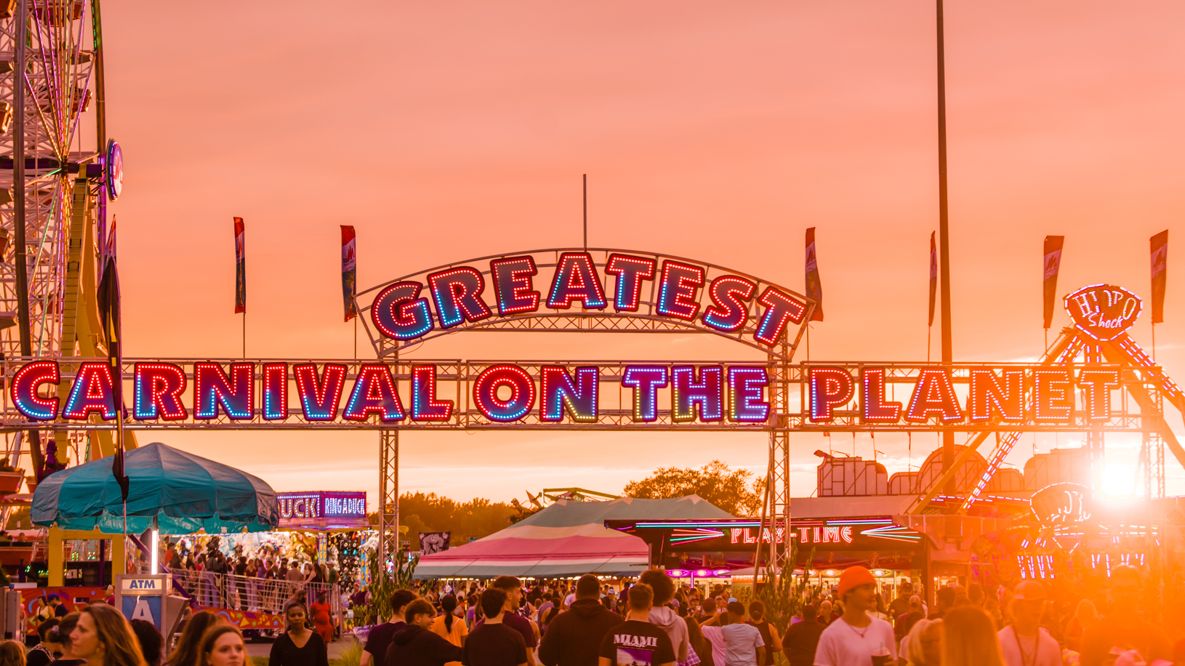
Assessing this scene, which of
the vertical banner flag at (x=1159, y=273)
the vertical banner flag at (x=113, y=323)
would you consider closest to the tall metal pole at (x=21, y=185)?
the vertical banner flag at (x=113, y=323)

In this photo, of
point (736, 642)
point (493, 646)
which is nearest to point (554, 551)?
point (736, 642)

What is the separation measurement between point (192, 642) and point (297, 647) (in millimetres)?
5429

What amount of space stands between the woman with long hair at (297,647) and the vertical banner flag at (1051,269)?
102 feet

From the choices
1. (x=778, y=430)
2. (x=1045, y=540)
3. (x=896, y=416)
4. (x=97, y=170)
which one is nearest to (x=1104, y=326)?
(x=1045, y=540)

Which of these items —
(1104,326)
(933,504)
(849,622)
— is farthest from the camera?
(933,504)

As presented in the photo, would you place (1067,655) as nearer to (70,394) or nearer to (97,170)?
(70,394)

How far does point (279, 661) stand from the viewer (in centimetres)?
1326

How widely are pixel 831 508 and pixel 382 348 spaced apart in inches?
1555

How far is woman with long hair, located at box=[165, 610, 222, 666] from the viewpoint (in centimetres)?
789

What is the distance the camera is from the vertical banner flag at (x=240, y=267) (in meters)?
38.8

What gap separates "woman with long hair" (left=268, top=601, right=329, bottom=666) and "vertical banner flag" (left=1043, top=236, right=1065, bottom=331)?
31.1 metres

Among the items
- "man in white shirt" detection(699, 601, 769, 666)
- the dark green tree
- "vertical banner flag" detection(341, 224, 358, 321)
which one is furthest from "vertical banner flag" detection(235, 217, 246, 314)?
the dark green tree

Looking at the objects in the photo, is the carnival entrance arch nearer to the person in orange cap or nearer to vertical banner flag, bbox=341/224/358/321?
vertical banner flag, bbox=341/224/358/321

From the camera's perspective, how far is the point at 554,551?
3809cm
